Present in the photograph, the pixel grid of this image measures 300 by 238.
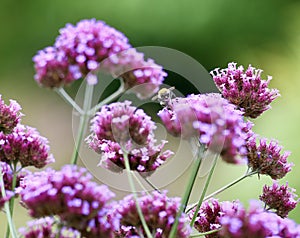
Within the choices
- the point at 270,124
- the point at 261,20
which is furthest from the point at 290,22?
the point at 270,124

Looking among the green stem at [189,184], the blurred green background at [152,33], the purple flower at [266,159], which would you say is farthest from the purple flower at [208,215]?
the blurred green background at [152,33]

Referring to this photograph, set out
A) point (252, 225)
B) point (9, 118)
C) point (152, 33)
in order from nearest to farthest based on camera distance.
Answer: point (252, 225)
point (9, 118)
point (152, 33)

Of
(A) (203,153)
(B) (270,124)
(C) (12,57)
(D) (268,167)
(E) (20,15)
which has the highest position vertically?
(E) (20,15)

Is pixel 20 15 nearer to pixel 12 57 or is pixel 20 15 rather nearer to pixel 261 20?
pixel 12 57

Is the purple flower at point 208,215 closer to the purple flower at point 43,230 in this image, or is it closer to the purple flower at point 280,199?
the purple flower at point 280,199

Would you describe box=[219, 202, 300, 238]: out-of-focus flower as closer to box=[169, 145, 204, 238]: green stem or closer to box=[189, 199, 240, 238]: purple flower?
box=[169, 145, 204, 238]: green stem

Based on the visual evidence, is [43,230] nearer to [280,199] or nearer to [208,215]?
[208,215]

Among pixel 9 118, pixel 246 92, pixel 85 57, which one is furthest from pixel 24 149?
pixel 246 92
